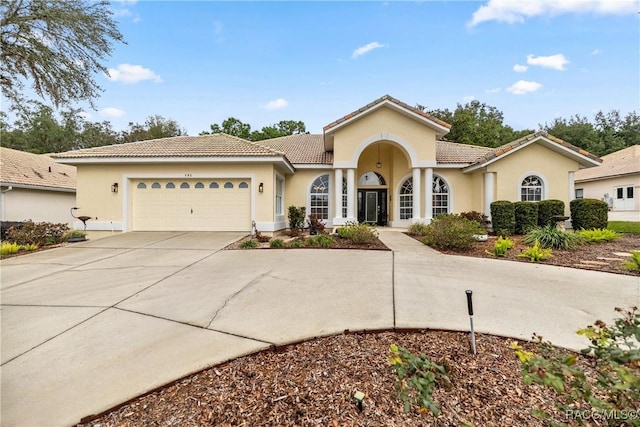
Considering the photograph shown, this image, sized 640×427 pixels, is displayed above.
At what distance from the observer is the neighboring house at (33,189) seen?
1377cm

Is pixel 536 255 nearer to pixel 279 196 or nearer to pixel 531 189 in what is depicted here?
pixel 531 189

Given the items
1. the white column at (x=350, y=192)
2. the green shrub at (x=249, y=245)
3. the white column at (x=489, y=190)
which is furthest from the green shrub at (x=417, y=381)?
the white column at (x=489, y=190)

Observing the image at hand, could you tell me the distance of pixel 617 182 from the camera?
18.7 m

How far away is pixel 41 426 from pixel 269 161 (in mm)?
10261

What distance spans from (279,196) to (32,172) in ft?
48.8

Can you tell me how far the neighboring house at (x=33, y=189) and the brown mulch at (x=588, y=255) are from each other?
66.6 ft

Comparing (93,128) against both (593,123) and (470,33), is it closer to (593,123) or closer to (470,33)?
(470,33)

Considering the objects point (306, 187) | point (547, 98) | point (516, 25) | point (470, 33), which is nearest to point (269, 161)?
point (306, 187)

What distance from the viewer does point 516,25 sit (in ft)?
36.2

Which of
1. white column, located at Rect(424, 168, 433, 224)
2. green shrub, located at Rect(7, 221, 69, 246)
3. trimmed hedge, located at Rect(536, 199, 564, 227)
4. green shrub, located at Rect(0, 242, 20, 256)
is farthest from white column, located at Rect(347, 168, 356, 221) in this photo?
green shrub, located at Rect(0, 242, 20, 256)

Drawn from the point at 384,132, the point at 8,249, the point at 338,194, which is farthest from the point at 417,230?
the point at 8,249

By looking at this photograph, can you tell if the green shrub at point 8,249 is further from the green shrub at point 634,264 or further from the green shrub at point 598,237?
the green shrub at point 598,237

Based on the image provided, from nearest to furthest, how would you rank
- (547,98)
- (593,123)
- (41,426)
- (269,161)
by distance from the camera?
(41,426) → (269,161) → (547,98) → (593,123)

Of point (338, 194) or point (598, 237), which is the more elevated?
point (338, 194)
